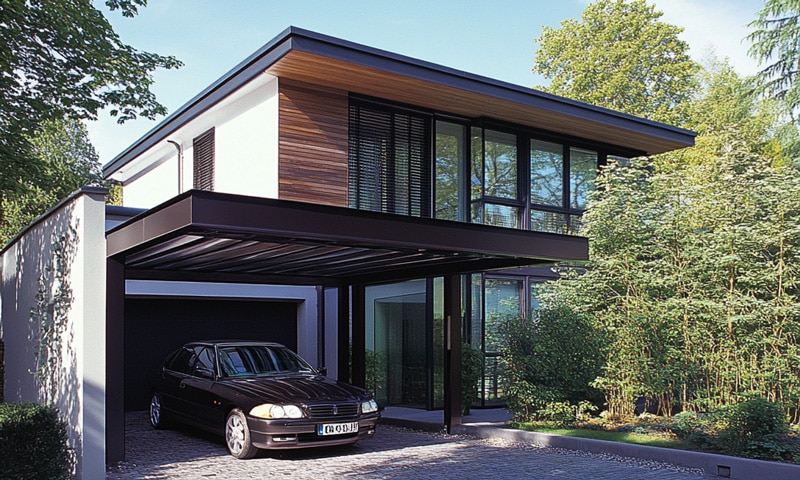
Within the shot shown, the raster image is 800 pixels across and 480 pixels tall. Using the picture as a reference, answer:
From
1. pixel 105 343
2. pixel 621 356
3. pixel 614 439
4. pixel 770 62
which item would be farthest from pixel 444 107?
pixel 770 62

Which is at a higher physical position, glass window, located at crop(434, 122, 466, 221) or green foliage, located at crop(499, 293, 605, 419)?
glass window, located at crop(434, 122, 466, 221)

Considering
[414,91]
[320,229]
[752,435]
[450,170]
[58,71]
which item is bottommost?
[752,435]

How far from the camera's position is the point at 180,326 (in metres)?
17.4

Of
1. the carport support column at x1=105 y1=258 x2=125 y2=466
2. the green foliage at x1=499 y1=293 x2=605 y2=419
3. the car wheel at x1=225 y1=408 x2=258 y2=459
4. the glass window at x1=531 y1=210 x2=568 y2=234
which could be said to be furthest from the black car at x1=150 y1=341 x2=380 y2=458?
the glass window at x1=531 y1=210 x2=568 y2=234

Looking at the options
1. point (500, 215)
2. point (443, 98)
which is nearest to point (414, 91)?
point (443, 98)

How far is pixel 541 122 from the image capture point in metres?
16.3

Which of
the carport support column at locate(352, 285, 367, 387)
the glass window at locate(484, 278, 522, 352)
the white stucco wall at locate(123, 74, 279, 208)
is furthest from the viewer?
the glass window at locate(484, 278, 522, 352)

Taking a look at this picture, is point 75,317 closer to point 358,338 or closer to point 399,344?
point 358,338

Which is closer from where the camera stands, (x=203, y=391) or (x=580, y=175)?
(x=203, y=391)

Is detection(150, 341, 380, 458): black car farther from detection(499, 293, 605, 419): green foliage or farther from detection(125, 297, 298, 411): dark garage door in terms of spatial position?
detection(125, 297, 298, 411): dark garage door

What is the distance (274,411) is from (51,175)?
8763 mm

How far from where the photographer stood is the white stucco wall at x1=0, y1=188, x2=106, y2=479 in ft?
29.4

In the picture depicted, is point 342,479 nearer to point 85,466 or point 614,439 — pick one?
point 85,466

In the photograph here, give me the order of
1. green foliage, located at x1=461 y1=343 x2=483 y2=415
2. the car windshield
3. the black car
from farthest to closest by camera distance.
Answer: green foliage, located at x1=461 y1=343 x2=483 y2=415 → the car windshield → the black car
